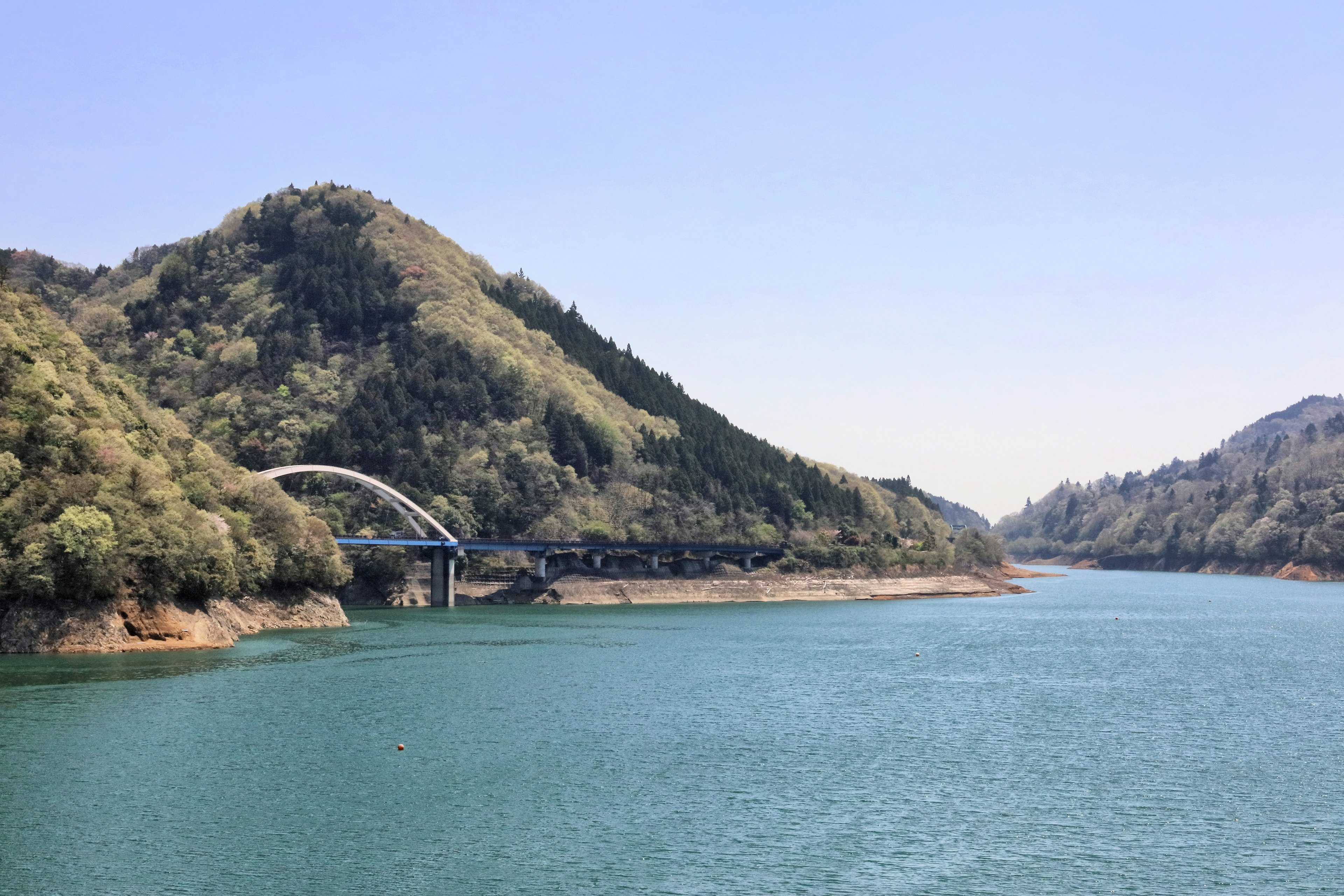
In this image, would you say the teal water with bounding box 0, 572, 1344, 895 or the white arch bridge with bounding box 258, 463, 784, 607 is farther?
the white arch bridge with bounding box 258, 463, 784, 607

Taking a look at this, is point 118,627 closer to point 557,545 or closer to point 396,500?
point 396,500

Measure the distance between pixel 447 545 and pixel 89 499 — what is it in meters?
68.2

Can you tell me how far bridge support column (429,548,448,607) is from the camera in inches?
5423

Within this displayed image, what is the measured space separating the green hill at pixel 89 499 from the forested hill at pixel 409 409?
53.6 meters

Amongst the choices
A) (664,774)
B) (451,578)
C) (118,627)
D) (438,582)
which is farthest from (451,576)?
(664,774)

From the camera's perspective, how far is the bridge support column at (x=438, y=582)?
137750mm

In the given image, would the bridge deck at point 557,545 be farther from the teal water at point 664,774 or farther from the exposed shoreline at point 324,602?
the teal water at point 664,774

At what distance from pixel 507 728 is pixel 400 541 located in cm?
8527

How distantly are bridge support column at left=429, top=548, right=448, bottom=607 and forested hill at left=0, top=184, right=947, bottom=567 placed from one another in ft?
34.0

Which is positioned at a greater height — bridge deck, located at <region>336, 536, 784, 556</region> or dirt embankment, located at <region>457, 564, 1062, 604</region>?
bridge deck, located at <region>336, 536, 784, 556</region>

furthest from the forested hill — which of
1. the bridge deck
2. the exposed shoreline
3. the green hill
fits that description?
the green hill

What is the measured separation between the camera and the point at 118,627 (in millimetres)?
69938

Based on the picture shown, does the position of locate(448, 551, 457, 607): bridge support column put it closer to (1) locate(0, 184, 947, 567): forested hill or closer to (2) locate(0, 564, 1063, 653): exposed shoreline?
(2) locate(0, 564, 1063, 653): exposed shoreline

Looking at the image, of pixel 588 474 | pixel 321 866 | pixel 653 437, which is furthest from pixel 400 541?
pixel 321 866
